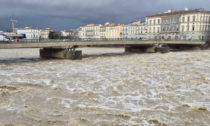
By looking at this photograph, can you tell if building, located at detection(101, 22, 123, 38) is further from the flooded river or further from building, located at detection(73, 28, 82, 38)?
the flooded river

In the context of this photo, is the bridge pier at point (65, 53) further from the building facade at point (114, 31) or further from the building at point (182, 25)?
the building facade at point (114, 31)

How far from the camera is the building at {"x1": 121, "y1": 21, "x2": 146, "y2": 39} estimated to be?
94938 millimetres

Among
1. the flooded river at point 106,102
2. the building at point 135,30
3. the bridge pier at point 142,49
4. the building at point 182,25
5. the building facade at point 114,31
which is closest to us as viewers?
the flooded river at point 106,102

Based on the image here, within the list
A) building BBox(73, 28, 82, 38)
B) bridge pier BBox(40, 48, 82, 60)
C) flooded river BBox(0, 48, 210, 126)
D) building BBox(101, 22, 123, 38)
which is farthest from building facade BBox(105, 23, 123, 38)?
flooded river BBox(0, 48, 210, 126)

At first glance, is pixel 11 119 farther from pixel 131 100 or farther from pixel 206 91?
pixel 206 91

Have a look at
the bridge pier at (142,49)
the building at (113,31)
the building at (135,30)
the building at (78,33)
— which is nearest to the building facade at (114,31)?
the building at (113,31)

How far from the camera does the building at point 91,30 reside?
11775cm

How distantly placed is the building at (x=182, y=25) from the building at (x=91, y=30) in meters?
40.8

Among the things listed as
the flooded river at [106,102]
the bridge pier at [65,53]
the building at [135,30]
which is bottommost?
the flooded river at [106,102]

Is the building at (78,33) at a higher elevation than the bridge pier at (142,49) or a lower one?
higher

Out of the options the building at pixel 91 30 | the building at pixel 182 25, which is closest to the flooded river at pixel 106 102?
the building at pixel 182 25

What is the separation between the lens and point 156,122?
920cm

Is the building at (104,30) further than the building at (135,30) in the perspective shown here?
Yes

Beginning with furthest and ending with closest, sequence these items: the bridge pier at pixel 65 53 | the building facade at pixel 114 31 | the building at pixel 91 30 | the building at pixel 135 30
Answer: the building at pixel 91 30, the building facade at pixel 114 31, the building at pixel 135 30, the bridge pier at pixel 65 53
